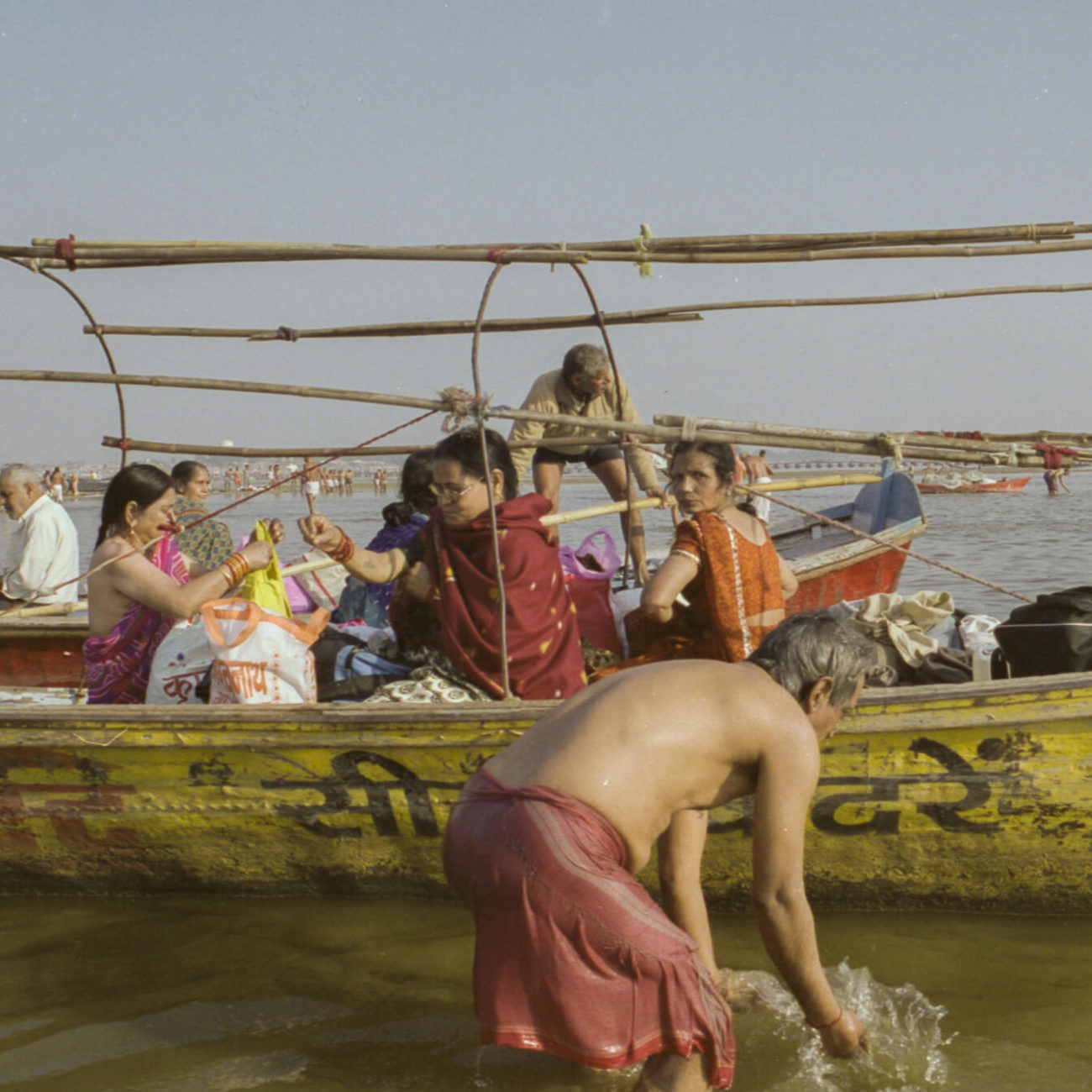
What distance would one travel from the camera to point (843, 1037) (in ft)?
8.49

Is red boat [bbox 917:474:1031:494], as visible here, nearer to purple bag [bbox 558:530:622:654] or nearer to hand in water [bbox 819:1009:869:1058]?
purple bag [bbox 558:530:622:654]

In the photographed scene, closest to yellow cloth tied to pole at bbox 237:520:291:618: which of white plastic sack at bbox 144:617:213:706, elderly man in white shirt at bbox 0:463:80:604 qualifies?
white plastic sack at bbox 144:617:213:706

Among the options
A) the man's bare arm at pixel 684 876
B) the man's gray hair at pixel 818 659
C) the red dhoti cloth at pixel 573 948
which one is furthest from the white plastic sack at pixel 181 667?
the man's gray hair at pixel 818 659

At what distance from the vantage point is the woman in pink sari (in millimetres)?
4023

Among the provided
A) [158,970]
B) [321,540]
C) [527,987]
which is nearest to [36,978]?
[158,970]

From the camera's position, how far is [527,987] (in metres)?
2.33

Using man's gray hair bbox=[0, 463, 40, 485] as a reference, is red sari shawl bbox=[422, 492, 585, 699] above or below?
below

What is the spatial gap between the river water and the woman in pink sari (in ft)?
2.84

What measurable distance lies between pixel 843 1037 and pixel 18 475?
22.2ft

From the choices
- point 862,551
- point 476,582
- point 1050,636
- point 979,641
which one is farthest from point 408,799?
point 862,551

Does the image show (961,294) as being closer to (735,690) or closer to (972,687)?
(972,687)

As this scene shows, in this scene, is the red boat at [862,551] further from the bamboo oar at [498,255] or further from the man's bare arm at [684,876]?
the man's bare arm at [684,876]

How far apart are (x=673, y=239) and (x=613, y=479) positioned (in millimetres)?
2995

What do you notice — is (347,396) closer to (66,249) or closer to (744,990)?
(66,249)
